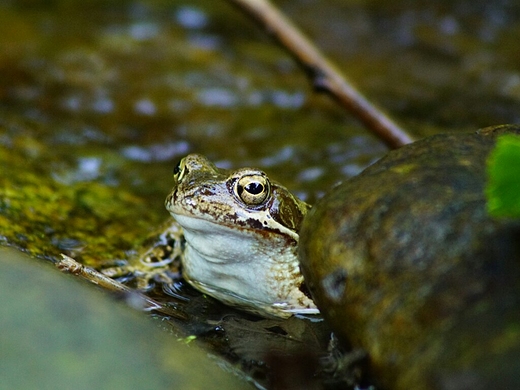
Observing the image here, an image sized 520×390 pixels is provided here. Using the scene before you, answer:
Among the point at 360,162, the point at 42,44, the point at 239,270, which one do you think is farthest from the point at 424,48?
the point at 239,270

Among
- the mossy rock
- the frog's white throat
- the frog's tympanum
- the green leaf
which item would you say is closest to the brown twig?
the frog's tympanum

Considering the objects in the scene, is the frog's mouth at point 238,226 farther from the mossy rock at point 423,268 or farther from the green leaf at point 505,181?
the green leaf at point 505,181

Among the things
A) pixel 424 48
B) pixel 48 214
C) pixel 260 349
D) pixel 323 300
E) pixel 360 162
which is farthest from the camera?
pixel 424 48

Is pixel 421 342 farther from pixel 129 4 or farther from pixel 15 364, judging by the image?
pixel 129 4

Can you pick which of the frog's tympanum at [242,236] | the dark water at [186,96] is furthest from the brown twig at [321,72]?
the frog's tympanum at [242,236]

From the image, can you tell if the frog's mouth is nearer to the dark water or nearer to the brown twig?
the dark water

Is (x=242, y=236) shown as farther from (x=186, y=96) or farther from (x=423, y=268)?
(x=186, y=96)

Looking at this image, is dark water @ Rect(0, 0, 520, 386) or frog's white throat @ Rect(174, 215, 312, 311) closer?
frog's white throat @ Rect(174, 215, 312, 311)
